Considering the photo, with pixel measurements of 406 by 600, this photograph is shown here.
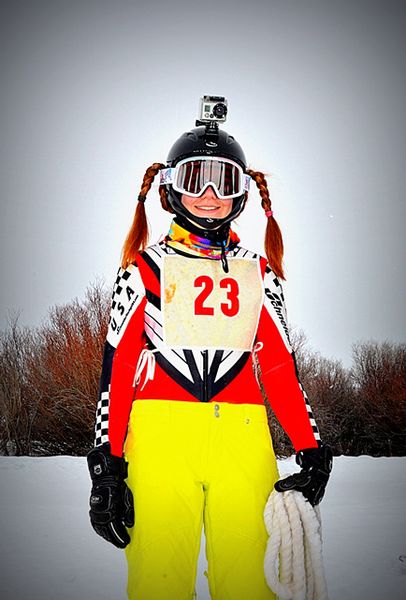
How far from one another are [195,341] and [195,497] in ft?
1.90

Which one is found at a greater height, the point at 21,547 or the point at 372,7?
the point at 372,7

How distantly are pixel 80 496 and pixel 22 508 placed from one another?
0.93m

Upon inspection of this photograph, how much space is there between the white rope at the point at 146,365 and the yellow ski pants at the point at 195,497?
0.37 feet

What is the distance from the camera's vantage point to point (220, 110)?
2432mm

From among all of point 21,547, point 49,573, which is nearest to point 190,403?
point 49,573

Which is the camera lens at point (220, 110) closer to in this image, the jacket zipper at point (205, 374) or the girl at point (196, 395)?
the girl at point (196, 395)

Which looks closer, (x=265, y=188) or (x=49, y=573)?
(x=265, y=188)

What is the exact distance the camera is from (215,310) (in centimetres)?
216

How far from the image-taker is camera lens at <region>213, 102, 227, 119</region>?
2428mm

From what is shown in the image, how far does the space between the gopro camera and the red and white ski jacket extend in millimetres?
629

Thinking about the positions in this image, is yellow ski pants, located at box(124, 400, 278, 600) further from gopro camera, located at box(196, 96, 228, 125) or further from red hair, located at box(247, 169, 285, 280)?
gopro camera, located at box(196, 96, 228, 125)

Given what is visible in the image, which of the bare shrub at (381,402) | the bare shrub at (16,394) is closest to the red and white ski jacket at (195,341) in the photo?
the bare shrub at (16,394)

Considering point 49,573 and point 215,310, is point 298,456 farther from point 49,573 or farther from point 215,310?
point 49,573

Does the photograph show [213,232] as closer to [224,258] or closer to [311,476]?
[224,258]
